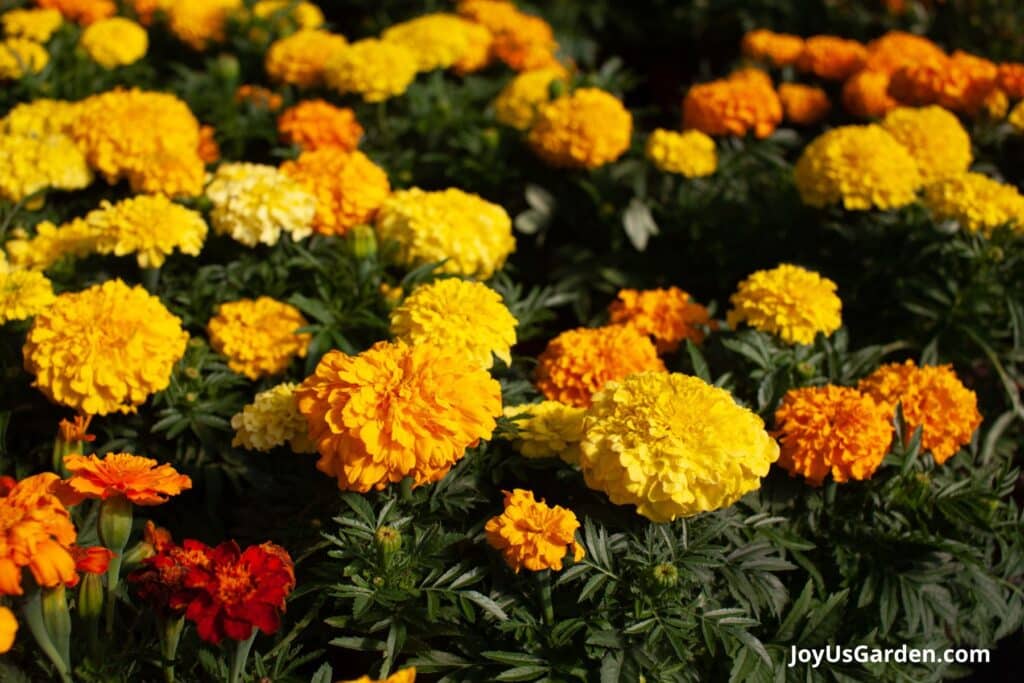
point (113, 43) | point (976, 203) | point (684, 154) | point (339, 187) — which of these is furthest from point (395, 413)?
point (113, 43)

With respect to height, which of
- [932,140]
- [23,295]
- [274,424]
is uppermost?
[932,140]

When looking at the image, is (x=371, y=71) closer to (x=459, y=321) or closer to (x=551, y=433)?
(x=459, y=321)

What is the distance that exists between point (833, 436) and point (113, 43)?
116 inches

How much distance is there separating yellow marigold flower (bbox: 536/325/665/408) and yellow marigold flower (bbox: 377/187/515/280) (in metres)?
0.38

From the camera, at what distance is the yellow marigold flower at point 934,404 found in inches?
100

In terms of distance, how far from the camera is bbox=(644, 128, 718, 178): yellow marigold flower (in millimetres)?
3402

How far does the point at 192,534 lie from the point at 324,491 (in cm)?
48

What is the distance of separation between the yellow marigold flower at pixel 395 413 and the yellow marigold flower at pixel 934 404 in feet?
3.66

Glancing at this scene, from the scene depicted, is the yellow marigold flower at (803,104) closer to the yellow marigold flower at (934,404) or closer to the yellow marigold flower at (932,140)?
the yellow marigold flower at (932,140)

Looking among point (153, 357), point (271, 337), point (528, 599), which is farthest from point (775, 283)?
point (153, 357)

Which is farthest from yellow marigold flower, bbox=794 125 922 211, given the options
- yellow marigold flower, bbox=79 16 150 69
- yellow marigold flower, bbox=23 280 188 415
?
yellow marigold flower, bbox=79 16 150 69

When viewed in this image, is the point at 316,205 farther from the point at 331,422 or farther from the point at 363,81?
the point at 331,422

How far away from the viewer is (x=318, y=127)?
341 cm

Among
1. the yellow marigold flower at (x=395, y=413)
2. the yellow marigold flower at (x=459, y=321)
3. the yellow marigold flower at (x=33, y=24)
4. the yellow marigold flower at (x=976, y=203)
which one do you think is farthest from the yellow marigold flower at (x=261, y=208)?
the yellow marigold flower at (x=976, y=203)
